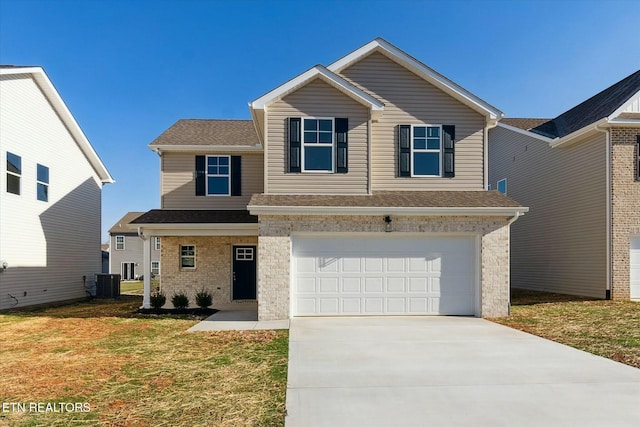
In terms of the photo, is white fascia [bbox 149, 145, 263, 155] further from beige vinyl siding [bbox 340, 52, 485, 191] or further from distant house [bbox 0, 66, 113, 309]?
distant house [bbox 0, 66, 113, 309]

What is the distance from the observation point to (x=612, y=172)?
14.1 metres

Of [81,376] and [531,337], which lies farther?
[531,337]

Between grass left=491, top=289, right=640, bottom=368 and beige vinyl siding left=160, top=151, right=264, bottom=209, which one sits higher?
beige vinyl siding left=160, top=151, right=264, bottom=209

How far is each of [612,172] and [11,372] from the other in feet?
57.0

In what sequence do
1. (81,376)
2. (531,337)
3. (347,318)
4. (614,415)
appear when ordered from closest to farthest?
(614,415)
(81,376)
(531,337)
(347,318)

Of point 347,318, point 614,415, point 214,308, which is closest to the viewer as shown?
point 614,415

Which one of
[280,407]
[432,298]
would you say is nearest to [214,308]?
[432,298]

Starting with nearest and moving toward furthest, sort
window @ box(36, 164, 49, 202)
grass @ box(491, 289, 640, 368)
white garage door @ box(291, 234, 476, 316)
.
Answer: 1. grass @ box(491, 289, 640, 368)
2. white garage door @ box(291, 234, 476, 316)
3. window @ box(36, 164, 49, 202)

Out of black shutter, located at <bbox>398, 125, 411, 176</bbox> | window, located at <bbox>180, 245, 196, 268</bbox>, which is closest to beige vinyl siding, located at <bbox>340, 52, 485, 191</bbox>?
black shutter, located at <bbox>398, 125, 411, 176</bbox>

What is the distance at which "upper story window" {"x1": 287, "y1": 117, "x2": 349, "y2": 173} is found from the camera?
11.6 metres

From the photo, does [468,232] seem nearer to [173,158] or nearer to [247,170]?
[247,170]

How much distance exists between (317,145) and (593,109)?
39.7 ft

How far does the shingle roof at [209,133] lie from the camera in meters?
14.5

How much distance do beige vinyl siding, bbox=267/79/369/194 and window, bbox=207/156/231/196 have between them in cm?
365
